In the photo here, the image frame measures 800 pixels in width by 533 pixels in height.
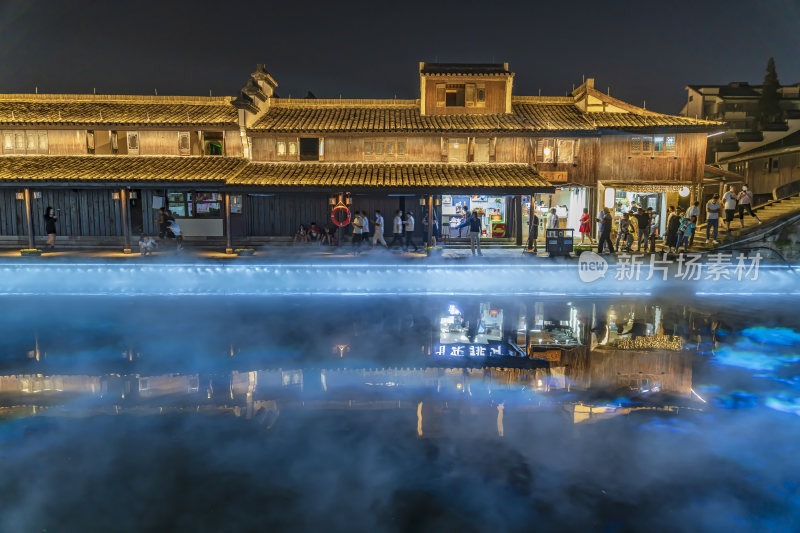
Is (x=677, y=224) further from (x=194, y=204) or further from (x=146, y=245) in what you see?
(x=146, y=245)

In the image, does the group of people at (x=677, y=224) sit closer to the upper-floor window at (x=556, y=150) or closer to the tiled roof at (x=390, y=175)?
the tiled roof at (x=390, y=175)

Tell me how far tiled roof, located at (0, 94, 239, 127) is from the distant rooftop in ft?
31.1

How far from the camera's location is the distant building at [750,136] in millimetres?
30859

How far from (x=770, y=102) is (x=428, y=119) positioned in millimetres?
35886

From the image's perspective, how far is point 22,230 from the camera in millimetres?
24484

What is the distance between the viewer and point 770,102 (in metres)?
44.4

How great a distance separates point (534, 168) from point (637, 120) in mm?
5213

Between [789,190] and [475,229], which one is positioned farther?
[789,190]

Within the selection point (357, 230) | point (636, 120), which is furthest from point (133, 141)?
point (636, 120)

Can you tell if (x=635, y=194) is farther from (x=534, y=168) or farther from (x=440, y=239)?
(x=440, y=239)

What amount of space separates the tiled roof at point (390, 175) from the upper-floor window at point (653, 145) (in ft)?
16.8

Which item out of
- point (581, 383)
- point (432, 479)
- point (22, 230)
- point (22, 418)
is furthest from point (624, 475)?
point (22, 230)

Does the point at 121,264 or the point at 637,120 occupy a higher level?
the point at 637,120

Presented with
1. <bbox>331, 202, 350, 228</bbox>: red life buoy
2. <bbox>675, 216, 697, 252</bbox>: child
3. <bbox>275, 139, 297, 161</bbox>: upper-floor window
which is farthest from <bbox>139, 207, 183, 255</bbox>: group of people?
<bbox>675, 216, 697, 252</bbox>: child
